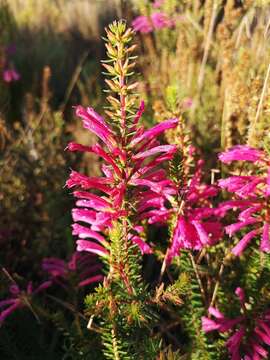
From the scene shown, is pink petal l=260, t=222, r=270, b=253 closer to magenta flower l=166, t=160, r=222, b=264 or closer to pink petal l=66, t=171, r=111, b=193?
magenta flower l=166, t=160, r=222, b=264

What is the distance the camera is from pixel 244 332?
1307 mm

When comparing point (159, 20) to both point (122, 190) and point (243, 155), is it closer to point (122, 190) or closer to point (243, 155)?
point (243, 155)

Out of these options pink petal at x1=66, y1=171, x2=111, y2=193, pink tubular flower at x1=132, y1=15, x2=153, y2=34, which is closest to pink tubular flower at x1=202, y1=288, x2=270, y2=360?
pink petal at x1=66, y1=171, x2=111, y2=193

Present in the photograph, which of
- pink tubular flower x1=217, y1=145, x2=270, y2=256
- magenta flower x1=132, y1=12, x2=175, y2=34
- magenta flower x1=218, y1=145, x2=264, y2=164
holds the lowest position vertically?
pink tubular flower x1=217, y1=145, x2=270, y2=256

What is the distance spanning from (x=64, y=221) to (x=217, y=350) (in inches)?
42.8

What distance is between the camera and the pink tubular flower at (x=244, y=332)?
122cm

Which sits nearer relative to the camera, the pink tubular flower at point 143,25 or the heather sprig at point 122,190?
the heather sprig at point 122,190

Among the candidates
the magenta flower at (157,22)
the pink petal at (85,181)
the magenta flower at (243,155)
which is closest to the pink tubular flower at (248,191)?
the magenta flower at (243,155)

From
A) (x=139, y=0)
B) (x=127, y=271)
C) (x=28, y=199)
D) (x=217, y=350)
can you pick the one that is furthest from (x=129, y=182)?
(x=139, y=0)

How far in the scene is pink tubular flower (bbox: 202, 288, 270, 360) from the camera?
1.22 meters

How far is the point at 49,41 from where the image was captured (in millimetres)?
5754

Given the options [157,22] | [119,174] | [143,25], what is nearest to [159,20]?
[157,22]

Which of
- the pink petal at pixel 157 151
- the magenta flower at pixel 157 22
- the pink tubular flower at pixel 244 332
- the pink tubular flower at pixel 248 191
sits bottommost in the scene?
the pink tubular flower at pixel 244 332

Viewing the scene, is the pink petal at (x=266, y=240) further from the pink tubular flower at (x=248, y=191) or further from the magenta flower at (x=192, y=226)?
the magenta flower at (x=192, y=226)
